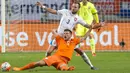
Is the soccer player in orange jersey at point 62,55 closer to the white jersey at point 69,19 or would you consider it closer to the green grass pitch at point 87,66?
the green grass pitch at point 87,66

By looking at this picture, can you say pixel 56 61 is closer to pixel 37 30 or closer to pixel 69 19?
pixel 69 19

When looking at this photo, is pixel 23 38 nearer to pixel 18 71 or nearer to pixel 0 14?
pixel 0 14

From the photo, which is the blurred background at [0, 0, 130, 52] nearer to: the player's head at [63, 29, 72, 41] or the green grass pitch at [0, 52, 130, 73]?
the green grass pitch at [0, 52, 130, 73]

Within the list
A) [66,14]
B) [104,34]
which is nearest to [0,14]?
[104,34]

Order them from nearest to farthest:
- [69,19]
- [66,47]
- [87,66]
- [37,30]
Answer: [66,47] < [69,19] < [87,66] < [37,30]

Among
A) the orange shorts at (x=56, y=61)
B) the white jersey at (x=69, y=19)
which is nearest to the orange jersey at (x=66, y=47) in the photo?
the orange shorts at (x=56, y=61)

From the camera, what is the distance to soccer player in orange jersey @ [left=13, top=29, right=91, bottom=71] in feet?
41.7

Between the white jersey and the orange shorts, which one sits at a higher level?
the white jersey

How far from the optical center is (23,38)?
77.2 ft

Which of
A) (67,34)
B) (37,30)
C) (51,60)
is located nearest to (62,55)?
(51,60)

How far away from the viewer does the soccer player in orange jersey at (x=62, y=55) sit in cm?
1271

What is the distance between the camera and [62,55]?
13.0m

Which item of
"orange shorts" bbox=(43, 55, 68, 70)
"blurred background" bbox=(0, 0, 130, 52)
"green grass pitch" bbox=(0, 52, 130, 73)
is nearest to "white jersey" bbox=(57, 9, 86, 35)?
"green grass pitch" bbox=(0, 52, 130, 73)

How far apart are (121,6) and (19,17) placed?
5428 millimetres
